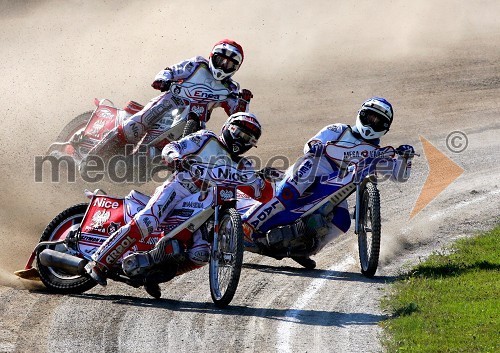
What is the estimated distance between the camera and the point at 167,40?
3312 centimetres

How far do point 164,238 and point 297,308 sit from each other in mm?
1863

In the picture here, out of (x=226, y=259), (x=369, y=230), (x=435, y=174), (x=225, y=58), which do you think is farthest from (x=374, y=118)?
(x=435, y=174)

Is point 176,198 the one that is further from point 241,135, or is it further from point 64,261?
point 64,261

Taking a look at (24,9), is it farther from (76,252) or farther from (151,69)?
(76,252)

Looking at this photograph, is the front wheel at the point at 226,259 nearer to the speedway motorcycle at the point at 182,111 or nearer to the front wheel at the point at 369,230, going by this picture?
the front wheel at the point at 369,230

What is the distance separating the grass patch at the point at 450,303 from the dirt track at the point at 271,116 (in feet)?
1.14

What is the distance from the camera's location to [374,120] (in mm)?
15570

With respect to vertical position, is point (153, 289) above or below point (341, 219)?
below

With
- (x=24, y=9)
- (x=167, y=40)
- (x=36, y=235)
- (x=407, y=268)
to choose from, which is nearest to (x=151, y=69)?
(x=167, y=40)

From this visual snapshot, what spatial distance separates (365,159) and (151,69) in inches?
627

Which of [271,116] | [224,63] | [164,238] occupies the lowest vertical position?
[164,238]

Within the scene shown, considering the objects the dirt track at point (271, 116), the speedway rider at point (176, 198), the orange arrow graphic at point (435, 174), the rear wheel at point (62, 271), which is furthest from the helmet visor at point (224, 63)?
the rear wheel at point (62, 271)

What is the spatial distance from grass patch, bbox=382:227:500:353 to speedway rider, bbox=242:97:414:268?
4.38ft

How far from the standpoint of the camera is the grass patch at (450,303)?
11852 mm
